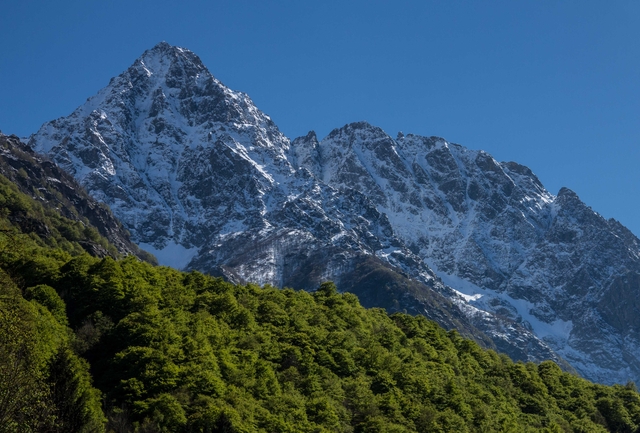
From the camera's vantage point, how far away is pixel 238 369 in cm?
9106

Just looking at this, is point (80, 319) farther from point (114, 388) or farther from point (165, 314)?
point (114, 388)

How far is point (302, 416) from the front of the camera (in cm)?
8519

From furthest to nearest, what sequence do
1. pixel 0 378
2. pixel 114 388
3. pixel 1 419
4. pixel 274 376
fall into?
pixel 274 376
pixel 114 388
pixel 0 378
pixel 1 419

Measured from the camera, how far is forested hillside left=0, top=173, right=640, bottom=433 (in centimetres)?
7194

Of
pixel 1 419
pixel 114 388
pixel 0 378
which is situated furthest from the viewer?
pixel 114 388

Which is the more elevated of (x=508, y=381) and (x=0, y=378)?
(x=508, y=381)

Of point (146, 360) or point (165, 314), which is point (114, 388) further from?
point (165, 314)

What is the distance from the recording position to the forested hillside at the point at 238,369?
2832 inches

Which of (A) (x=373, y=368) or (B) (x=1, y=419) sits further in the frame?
(A) (x=373, y=368)

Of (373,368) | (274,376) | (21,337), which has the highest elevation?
(373,368)

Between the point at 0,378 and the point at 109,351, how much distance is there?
45661mm

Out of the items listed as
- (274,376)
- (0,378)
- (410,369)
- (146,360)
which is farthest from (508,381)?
(0,378)

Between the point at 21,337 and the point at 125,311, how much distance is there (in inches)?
2352

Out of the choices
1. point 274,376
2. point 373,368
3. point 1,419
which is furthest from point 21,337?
point 373,368
